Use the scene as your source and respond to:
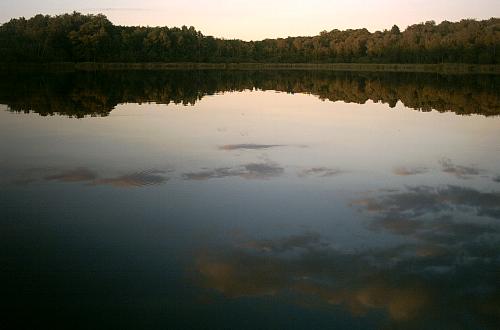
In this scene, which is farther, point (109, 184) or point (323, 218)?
point (109, 184)

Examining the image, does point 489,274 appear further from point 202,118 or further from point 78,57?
point 78,57

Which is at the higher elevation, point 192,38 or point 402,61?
point 192,38

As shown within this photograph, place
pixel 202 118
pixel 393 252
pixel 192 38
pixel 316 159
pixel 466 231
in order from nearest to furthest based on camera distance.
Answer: pixel 393 252 < pixel 466 231 < pixel 316 159 < pixel 202 118 < pixel 192 38

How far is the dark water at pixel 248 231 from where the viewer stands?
19.1 feet

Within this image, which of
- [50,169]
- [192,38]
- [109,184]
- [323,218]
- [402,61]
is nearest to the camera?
[323,218]

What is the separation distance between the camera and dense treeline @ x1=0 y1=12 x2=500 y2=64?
307 feet

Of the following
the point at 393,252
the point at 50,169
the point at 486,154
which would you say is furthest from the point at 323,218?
the point at 486,154

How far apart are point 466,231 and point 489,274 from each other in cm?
174

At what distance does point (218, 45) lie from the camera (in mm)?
142500

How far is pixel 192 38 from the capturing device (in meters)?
133

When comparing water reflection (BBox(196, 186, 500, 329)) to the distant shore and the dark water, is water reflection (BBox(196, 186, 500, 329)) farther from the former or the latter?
the distant shore

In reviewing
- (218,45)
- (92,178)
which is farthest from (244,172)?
(218,45)

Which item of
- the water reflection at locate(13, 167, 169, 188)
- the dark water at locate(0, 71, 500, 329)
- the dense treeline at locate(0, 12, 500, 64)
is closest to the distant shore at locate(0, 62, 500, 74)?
→ the dense treeline at locate(0, 12, 500, 64)

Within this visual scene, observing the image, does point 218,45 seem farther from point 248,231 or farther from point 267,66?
point 248,231
